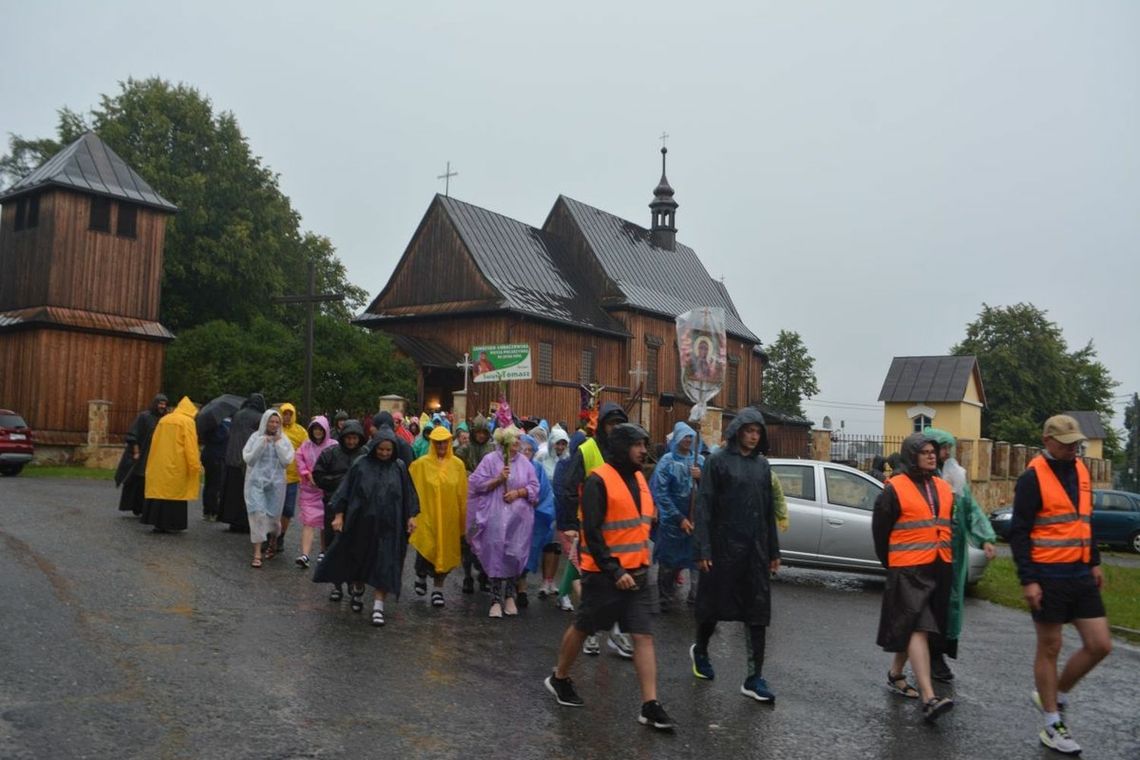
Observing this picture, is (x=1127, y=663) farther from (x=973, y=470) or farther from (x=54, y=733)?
(x=973, y=470)

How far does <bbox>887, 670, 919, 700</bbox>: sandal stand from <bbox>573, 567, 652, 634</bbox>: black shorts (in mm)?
2254

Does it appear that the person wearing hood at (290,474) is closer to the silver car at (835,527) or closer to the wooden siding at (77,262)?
the silver car at (835,527)

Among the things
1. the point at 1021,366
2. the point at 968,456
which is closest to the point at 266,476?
the point at 968,456

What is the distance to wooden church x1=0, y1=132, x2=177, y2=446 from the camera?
30578mm

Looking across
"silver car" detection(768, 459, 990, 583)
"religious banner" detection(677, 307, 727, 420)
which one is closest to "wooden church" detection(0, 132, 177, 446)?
"religious banner" detection(677, 307, 727, 420)

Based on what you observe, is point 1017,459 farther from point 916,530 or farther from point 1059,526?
point 1059,526

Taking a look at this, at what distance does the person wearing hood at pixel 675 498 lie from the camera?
10.2 metres

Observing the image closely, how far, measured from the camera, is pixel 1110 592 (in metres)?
14.7

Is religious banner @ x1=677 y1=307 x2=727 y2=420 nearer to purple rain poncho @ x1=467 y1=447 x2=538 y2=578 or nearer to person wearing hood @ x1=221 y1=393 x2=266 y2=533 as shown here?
purple rain poncho @ x1=467 y1=447 x2=538 y2=578

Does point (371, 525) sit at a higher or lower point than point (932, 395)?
lower

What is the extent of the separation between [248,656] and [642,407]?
1367 inches

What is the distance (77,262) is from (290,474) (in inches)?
900

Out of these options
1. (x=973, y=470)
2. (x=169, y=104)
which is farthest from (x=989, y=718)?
(x=169, y=104)

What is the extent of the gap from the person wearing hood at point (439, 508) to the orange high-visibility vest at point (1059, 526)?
5.29 meters
